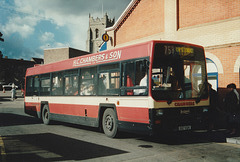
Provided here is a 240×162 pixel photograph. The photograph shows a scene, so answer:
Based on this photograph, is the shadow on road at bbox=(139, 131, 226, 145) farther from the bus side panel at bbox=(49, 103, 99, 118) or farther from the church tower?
the church tower

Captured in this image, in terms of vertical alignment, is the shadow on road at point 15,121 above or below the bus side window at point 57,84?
below

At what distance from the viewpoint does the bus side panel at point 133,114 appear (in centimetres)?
697

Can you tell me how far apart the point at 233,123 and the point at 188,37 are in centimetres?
666

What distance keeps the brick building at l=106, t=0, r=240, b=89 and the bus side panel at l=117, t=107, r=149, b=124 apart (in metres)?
6.40

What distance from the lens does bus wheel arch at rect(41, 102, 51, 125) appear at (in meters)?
12.4

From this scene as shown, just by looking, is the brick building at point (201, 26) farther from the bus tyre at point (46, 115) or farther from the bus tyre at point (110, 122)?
the bus tyre at point (46, 115)

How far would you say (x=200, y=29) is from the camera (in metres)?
13.4

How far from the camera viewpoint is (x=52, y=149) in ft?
21.6

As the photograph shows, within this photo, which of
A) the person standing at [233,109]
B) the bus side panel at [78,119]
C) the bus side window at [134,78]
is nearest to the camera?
the bus side window at [134,78]

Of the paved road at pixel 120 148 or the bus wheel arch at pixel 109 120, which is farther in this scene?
the bus wheel arch at pixel 109 120

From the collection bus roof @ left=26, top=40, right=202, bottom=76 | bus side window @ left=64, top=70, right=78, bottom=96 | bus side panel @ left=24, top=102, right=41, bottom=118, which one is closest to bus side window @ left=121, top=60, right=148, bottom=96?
bus roof @ left=26, top=40, right=202, bottom=76

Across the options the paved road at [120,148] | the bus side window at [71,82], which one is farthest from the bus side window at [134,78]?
the bus side window at [71,82]

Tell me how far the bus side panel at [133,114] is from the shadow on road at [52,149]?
115cm

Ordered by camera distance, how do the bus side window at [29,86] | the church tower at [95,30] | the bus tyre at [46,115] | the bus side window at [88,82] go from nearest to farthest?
the bus side window at [88,82]
the bus tyre at [46,115]
the bus side window at [29,86]
the church tower at [95,30]
